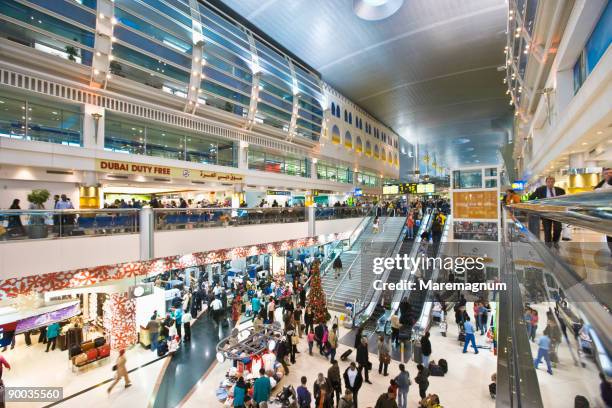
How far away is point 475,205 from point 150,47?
648 inches

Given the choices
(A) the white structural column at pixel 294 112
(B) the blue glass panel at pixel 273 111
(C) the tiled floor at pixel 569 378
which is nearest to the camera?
(C) the tiled floor at pixel 569 378

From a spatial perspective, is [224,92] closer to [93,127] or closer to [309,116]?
[93,127]

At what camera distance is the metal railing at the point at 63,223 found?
6.85m

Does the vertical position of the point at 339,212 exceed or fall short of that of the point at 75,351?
it exceeds it

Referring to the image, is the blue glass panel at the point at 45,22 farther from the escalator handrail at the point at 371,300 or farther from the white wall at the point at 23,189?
the escalator handrail at the point at 371,300

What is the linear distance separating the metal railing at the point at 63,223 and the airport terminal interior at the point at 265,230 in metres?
0.05

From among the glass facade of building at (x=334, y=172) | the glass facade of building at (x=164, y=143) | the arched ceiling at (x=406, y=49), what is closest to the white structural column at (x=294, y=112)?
the arched ceiling at (x=406, y=49)

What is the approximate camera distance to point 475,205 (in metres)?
14.9

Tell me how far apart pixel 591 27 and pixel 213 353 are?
43.8 feet

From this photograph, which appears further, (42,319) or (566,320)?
(42,319)

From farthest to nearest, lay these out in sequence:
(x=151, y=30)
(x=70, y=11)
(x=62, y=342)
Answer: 1. (x=151, y=30)
2. (x=70, y=11)
3. (x=62, y=342)

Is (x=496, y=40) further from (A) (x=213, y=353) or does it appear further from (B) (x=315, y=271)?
(A) (x=213, y=353)

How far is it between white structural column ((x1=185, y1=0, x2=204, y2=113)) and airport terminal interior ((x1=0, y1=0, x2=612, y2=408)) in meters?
0.11

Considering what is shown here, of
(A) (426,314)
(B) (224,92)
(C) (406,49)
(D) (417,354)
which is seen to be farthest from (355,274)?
(C) (406,49)
